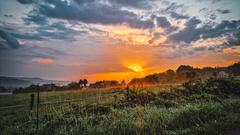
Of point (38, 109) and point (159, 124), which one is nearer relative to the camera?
point (159, 124)

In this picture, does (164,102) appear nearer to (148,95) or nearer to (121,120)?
(148,95)

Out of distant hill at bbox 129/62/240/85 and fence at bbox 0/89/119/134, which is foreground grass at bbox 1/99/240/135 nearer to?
fence at bbox 0/89/119/134

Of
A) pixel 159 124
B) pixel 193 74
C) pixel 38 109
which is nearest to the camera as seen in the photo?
pixel 159 124

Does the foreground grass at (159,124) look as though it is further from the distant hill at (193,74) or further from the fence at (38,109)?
the distant hill at (193,74)

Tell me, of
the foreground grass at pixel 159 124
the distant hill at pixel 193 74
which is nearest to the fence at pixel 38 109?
the foreground grass at pixel 159 124

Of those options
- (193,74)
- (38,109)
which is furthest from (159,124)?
(193,74)

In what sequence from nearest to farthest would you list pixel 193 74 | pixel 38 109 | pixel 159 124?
pixel 159 124 < pixel 38 109 < pixel 193 74

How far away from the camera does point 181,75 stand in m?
62.1

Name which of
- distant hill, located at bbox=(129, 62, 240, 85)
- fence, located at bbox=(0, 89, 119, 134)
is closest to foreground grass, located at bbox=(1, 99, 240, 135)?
fence, located at bbox=(0, 89, 119, 134)

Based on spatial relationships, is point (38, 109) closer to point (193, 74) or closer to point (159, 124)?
point (159, 124)

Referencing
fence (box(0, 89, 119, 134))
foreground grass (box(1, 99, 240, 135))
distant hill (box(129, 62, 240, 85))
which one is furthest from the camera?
distant hill (box(129, 62, 240, 85))

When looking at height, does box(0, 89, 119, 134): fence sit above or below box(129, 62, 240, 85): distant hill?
below

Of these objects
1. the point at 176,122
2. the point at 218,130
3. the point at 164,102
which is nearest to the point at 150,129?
the point at 176,122

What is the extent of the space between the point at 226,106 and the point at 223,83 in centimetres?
797
